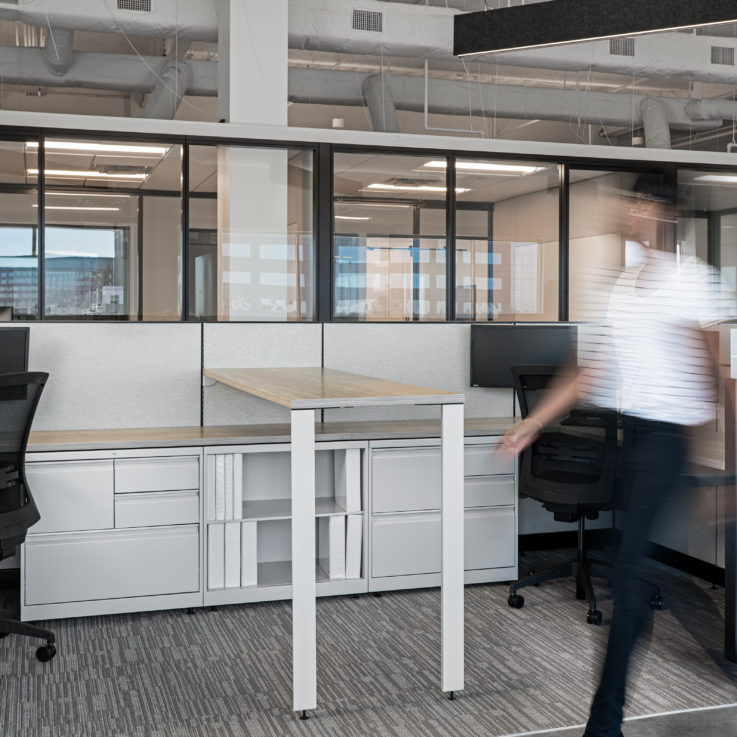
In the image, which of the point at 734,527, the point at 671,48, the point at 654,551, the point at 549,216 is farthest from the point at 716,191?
the point at 734,527

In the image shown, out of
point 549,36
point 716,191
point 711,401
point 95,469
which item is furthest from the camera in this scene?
point 716,191

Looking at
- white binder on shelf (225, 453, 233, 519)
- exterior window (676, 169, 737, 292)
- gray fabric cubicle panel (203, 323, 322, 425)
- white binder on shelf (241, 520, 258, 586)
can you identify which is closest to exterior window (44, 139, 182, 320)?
gray fabric cubicle panel (203, 323, 322, 425)

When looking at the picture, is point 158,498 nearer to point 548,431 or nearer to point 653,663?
point 548,431

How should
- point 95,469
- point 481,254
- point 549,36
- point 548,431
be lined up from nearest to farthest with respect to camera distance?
point 549,36 → point 95,469 → point 548,431 → point 481,254

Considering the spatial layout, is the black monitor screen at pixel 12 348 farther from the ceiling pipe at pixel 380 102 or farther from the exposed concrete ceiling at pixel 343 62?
the ceiling pipe at pixel 380 102

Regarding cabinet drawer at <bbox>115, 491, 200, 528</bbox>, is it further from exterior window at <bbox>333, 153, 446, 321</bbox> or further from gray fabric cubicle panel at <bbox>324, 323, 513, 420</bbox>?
exterior window at <bbox>333, 153, 446, 321</bbox>

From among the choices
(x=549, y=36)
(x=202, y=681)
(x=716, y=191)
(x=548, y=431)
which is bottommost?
(x=202, y=681)

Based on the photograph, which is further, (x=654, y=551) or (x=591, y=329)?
(x=591, y=329)

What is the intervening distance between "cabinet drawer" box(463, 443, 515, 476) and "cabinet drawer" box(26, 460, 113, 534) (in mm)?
1687

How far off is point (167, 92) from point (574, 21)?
386 centimetres

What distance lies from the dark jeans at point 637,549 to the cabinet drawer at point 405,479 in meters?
1.81

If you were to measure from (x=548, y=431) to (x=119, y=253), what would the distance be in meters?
3.91

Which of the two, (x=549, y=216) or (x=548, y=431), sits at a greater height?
(x=549, y=216)

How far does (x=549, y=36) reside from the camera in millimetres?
2562
